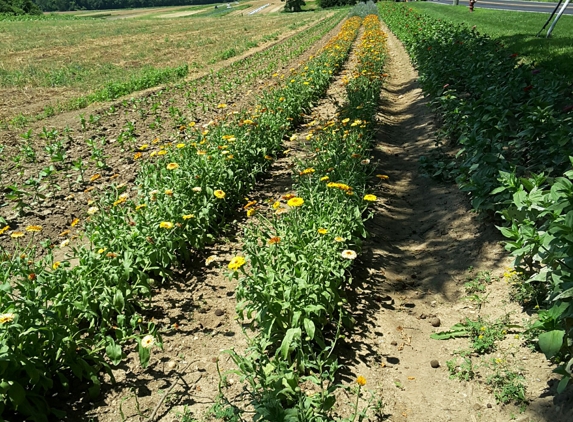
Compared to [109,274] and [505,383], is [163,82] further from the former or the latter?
[505,383]

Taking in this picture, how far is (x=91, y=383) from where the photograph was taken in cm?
289

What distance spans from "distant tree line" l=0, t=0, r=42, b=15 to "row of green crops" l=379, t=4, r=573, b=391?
212 feet

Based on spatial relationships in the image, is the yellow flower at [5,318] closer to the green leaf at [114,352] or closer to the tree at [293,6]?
the green leaf at [114,352]

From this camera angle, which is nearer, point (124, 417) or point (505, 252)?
point (124, 417)

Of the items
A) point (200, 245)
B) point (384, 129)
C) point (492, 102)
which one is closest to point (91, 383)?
point (200, 245)

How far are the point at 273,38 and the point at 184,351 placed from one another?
81.0 ft

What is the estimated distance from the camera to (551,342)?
2186 millimetres

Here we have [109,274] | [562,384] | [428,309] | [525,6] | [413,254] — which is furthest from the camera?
[525,6]

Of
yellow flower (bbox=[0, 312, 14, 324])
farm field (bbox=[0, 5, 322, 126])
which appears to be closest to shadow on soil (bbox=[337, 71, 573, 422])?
yellow flower (bbox=[0, 312, 14, 324])

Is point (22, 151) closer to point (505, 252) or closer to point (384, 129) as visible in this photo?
point (384, 129)

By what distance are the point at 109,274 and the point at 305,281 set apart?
1.50 m

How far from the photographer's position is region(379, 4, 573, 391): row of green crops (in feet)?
7.69

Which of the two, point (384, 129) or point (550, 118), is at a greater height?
point (550, 118)

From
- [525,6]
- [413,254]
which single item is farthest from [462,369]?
[525,6]
